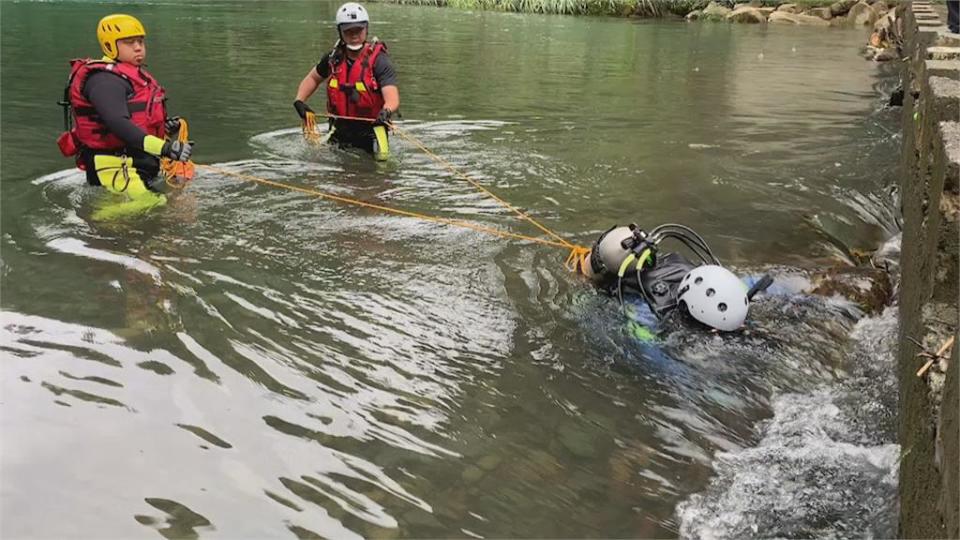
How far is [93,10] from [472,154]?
888 inches

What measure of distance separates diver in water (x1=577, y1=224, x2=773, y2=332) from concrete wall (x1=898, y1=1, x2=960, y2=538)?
0.96 m

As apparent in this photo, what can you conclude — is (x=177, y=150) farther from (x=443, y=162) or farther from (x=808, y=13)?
(x=808, y=13)

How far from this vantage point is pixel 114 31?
693cm

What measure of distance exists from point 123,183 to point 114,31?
4.33ft

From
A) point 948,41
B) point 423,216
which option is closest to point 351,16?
point 423,216

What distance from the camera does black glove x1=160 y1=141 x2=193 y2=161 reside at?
22.5 ft

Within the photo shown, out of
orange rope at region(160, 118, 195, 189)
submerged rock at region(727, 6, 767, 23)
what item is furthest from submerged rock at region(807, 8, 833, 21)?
orange rope at region(160, 118, 195, 189)

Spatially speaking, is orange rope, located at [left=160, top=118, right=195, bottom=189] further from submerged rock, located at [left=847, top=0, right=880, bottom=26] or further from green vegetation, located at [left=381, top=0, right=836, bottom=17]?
green vegetation, located at [left=381, top=0, right=836, bottom=17]

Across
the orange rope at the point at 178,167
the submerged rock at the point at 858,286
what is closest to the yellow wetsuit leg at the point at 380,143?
the orange rope at the point at 178,167

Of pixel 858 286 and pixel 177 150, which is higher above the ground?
pixel 177 150

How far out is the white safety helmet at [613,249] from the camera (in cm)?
564

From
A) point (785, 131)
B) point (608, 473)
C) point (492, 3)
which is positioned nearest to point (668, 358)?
point (608, 473)

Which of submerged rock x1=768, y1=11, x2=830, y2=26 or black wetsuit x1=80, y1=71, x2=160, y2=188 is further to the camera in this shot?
submerged rock x1=768, y1=11, x2=830, y2=26

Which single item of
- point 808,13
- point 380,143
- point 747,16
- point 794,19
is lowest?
point 380,143
